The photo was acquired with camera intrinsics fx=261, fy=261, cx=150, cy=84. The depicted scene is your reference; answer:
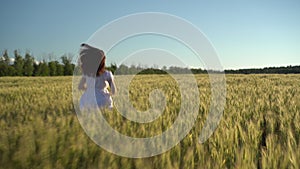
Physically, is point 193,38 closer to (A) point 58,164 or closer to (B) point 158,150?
(B) point 158,150

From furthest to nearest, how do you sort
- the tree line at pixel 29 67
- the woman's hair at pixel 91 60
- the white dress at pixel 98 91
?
the tree line at pixel 29 67
the white dress at pixel 98 91
the woman's hair at pixel 91 60

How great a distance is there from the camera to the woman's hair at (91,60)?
3.72 m

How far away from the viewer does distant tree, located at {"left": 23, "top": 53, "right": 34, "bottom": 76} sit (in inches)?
1829

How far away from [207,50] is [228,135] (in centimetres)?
92

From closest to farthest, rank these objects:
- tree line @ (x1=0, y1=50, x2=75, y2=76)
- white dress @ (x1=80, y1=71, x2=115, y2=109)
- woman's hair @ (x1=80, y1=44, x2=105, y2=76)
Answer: woman's hair @ (x1=80, y1=44, x2=105, y2=76) < white dress @ (x1=80, y1=71, x2=115, y2=109) < tree line @ (x1=0, y1=50, x2=75, y2=76)

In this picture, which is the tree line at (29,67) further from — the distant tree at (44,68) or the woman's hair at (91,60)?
the woman's hair at (91,60)

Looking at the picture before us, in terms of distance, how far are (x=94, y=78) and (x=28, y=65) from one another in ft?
161

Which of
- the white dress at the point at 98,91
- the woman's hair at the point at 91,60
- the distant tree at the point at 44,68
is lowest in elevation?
the white dress at the point at 98,91

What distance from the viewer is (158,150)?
1582 millimetres

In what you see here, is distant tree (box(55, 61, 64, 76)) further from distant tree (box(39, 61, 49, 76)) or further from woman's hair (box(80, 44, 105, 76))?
woman's hair (box(80, 44, 105, 76))

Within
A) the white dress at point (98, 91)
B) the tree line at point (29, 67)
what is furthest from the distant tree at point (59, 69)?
the white dress at point (98, 91)

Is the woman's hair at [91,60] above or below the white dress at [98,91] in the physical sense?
above

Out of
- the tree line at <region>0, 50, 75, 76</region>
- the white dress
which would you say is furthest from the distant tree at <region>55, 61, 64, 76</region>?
the white dress

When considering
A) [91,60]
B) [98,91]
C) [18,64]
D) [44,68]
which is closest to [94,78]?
[98,91]
